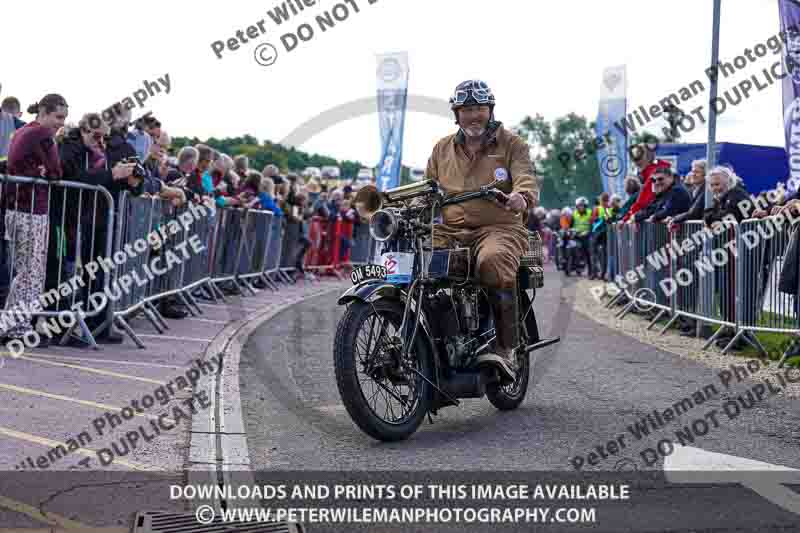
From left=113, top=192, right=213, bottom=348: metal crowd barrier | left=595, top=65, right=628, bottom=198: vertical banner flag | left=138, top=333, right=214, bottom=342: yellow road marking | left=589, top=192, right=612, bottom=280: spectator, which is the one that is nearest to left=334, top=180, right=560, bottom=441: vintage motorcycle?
left=113, top=192, right=213, bottom=348: metal crowd barrier

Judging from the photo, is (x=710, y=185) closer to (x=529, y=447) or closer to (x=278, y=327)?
(x=278, y=327)

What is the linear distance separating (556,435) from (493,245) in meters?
1.21

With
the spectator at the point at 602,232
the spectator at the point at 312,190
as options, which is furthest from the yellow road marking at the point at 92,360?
the spectator at the point at 602,232

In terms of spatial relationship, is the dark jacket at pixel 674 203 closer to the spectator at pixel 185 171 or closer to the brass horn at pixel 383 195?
the spectator at pixel 185 171

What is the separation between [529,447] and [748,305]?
5.79 meters

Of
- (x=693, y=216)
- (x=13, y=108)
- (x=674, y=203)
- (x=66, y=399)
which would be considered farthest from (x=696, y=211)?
(x=66, y=399)

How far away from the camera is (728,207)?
11977mm

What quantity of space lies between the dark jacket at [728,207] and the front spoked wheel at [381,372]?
6858 millimetres

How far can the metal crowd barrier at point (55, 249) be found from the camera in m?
8.82

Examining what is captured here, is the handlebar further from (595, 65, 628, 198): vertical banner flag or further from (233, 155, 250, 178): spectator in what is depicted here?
(595, 65, 628, 198): vertical banner flag

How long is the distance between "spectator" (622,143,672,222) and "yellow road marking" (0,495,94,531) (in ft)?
40.1

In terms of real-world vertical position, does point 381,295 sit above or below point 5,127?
below

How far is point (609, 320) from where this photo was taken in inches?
588

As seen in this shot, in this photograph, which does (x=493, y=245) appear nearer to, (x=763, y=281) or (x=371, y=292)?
(x=371, y=292)
